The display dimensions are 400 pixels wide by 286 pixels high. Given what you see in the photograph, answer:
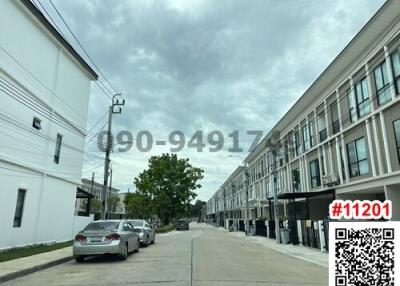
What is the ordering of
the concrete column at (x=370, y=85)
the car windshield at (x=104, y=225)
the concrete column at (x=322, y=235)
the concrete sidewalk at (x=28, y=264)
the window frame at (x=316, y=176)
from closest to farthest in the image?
the concrete sidewalk at (x=28, y=264), the car windshield at (x=104, y=225), the concrete column at (x=322, y=235), the concrete column at (x=370, y=85), the window frame at (x=316, y=176)

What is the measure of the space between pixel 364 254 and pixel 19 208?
17.3 meters

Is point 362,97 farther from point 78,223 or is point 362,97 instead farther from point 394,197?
point 78,223

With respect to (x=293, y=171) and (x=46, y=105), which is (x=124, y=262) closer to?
(x=46, y=105)

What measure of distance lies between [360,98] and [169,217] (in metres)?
41.0

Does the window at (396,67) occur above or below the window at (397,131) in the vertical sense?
above

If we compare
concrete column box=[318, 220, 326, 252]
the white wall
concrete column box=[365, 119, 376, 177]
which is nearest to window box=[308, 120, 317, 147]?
concrete column box=[365, 119, 376, 177]

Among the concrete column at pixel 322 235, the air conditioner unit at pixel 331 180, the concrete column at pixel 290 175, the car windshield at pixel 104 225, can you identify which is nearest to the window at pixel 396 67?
the concrete column at pixel 322 235

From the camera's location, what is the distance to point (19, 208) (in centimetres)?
1673

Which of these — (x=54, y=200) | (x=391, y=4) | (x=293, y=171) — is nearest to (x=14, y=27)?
(x=54, y=200)

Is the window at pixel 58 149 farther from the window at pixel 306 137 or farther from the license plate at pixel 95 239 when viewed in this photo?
the window at pixel 306 137

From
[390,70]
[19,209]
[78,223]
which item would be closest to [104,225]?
[19,209]

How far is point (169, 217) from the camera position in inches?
2228

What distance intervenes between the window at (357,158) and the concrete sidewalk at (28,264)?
16.7m

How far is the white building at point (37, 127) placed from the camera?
15.6 m
